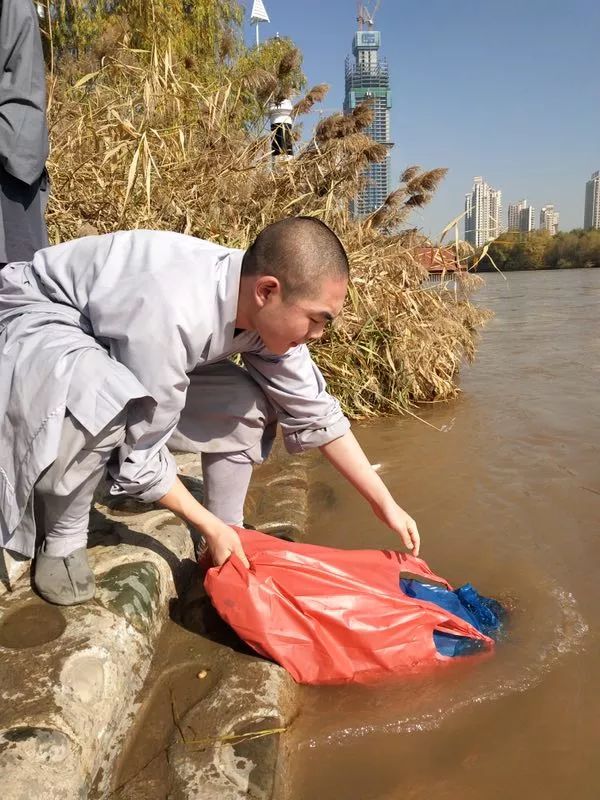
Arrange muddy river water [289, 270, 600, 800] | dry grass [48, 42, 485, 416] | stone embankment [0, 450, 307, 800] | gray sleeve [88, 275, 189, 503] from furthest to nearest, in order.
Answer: dry grass [48, 42, 485, 416]
gray sleeve [88, 275, 189, 503]
muddy river water [289, 270, 600, 800]
stone embankment [0, 450, 307, 800]

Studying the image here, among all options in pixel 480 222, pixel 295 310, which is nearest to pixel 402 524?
pixel 295 310

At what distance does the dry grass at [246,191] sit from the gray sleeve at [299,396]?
1.67 metres

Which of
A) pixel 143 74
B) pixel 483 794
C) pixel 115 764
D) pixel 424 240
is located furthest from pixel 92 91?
pixel 483 794

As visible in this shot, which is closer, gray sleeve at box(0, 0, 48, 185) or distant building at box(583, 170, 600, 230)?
gray sleeve at box(0, 0, 48, 185)

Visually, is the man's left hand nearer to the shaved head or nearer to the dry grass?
the shaved head

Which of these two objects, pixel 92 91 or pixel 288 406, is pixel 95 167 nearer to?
pixel 92 91

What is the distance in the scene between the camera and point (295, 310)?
A: 1414 millimetres

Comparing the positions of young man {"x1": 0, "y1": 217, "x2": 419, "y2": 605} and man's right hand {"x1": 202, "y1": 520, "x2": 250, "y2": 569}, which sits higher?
young man {"x1": 0, "y1": 217, "x2": 419, "y2": 605}

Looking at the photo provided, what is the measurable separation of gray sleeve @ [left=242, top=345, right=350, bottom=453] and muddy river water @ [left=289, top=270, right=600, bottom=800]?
522 mm

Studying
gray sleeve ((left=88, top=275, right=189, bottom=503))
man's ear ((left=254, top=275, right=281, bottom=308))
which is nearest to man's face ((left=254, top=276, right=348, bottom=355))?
man's ear ((left=254, top=275, right=281, bottom=308))

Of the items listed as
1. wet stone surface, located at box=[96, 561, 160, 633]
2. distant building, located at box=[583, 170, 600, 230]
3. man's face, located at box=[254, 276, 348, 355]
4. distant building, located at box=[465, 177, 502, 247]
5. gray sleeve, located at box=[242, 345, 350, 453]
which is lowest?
wet stone surface, located at box=[96, 561, 160, 633]

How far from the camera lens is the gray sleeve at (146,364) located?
4.40ft

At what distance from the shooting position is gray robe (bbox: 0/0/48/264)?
1983 mm

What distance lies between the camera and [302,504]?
2412 millimetres
